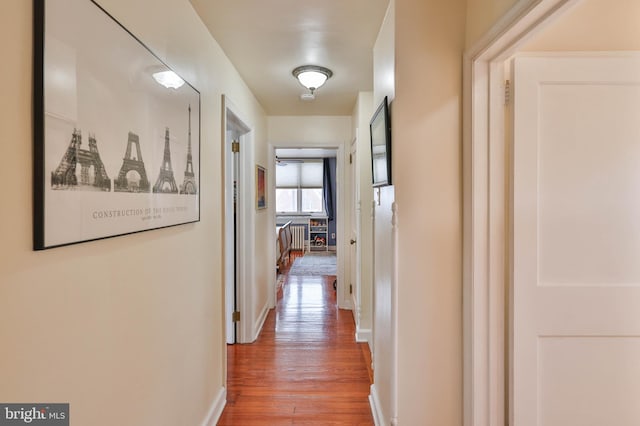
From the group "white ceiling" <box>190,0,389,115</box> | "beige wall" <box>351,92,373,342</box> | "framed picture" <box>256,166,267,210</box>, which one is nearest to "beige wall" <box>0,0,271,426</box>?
"white ceiling" <box>190,0,389,115</box>

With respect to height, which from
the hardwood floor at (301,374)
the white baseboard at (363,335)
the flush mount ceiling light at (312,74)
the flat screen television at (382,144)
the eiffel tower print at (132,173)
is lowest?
the hardwood floor at (301,374)

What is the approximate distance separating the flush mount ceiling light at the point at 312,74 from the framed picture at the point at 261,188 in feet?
3.67

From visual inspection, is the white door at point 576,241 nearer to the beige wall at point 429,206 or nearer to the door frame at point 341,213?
the beige wall at point 429,206

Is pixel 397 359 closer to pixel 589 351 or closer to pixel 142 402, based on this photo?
pixel 589 351

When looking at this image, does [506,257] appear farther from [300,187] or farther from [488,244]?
[300,187]

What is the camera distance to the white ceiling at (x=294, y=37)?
1761 millimetres

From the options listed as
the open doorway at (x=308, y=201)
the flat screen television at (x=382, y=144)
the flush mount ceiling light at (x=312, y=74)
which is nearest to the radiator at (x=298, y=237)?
the open doorway at (x=308, y=201)

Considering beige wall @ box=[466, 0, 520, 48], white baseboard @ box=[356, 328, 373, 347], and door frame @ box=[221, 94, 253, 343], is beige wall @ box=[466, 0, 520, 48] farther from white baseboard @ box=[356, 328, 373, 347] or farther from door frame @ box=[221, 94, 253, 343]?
white baseboard @ box=[356, 328, 373, 347]

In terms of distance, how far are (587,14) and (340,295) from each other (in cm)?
335

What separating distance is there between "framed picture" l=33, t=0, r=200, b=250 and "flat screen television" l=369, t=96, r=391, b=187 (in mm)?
965

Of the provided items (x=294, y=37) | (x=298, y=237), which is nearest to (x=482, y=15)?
(x=294, y=37)

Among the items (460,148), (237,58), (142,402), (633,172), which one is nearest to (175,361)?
(142,402)

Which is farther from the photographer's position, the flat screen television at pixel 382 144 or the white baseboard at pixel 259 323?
the white baseboard at pixel 259 323

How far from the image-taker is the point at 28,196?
0.77 meters
